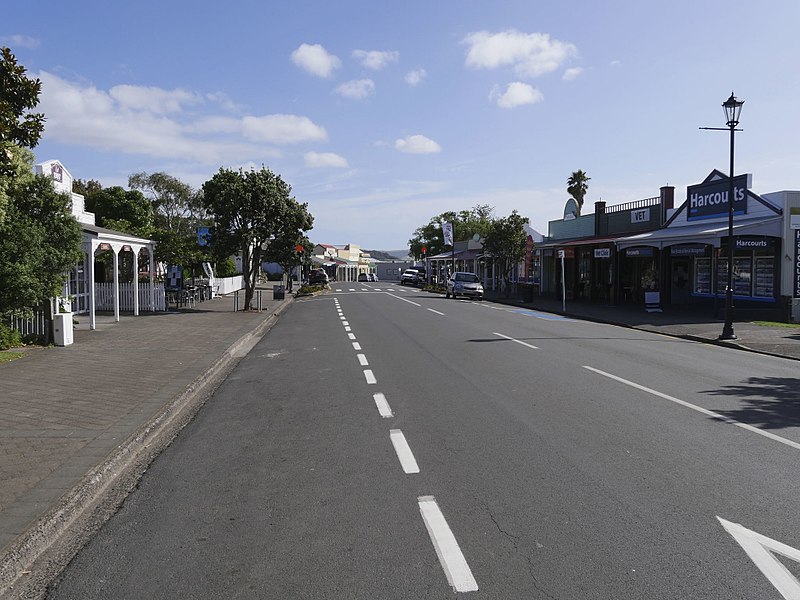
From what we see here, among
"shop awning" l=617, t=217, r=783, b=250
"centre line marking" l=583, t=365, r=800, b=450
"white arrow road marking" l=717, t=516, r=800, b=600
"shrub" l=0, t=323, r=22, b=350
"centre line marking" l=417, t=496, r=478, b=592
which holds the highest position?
"shop awning" l=617, t=217, r=783, b=250

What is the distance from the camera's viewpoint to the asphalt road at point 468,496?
3.75 metres

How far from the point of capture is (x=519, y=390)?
9.45m

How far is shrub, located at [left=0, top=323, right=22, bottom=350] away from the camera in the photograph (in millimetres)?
13500

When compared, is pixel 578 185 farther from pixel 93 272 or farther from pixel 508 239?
pixel 93 272

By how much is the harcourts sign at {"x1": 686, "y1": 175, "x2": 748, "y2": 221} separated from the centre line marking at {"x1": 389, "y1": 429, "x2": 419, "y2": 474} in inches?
940

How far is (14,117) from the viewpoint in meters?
9.30

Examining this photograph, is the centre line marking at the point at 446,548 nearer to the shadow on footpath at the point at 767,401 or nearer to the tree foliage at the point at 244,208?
the shadow on footpath at the point at 767,401

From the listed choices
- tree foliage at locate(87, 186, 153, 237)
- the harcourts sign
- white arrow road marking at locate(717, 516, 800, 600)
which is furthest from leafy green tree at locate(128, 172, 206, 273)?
white arrow road marking at locate(717, 516, 800, 600)

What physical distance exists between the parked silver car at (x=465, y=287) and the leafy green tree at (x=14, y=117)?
3245 cm

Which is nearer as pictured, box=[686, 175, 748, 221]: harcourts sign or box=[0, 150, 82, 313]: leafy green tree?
box=[0, 150, 82, 313]: leafy green tree

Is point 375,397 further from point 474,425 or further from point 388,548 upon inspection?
point 388,548

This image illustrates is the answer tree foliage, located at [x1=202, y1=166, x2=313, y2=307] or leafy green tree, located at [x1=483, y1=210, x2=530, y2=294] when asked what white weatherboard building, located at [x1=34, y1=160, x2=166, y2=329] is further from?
leafy green tree, located at [x1=483, y1=210, x2=530, y2=294]

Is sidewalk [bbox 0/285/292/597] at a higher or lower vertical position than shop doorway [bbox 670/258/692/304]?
lower

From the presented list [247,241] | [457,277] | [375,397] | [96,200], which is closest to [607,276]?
[457,277]
